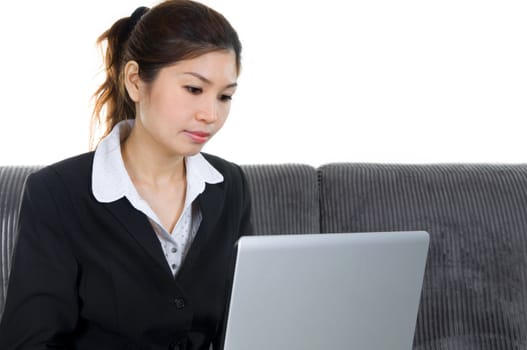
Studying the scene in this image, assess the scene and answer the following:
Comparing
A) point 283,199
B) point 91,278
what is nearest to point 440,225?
point 283,199

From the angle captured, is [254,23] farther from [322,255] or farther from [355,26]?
[322,255]

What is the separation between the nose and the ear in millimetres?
172

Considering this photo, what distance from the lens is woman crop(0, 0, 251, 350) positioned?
1.28 m

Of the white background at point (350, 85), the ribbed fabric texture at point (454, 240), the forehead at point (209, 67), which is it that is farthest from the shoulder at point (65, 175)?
the white background at point (350, 85)

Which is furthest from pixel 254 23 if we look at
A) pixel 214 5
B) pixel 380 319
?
pixel 380 319

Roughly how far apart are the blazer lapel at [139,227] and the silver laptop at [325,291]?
42cm

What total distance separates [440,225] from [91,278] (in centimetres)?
102

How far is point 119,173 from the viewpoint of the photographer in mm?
1377

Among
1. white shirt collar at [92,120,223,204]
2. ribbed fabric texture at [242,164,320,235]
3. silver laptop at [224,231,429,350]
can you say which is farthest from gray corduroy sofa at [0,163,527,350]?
silver laptop at [224,231,429,350]

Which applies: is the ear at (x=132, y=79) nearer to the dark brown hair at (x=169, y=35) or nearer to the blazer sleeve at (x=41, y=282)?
the dark brown hair at (x=169, y=35)

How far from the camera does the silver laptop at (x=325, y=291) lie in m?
0.92

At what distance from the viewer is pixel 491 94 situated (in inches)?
107

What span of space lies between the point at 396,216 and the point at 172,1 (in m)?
0.90

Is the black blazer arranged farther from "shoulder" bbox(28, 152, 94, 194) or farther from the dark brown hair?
the dark brown hair
